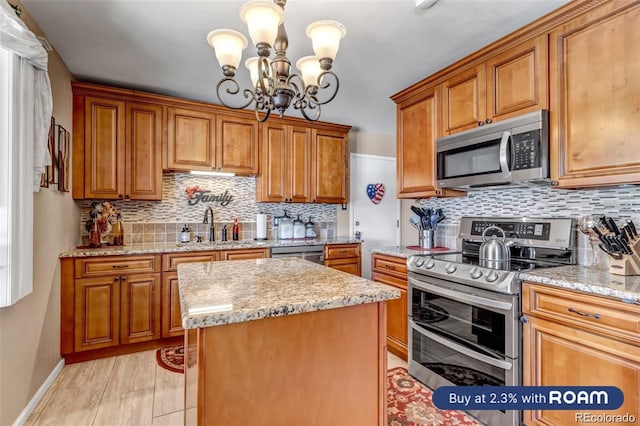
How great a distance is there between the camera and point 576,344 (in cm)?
154

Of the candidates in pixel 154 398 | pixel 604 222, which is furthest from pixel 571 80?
pixel 154 398

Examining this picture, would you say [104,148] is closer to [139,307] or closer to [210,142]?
[210,142]

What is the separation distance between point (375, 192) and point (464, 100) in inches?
90.0

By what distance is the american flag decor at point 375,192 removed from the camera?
4656 millimetres

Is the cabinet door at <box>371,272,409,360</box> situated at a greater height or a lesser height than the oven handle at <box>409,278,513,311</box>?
lesser

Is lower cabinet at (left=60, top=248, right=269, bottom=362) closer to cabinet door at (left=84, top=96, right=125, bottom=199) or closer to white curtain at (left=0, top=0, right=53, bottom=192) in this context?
cabinet door at (left=84, top=96, right=125, bottom=199)

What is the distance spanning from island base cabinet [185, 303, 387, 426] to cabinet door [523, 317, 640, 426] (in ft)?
3.19

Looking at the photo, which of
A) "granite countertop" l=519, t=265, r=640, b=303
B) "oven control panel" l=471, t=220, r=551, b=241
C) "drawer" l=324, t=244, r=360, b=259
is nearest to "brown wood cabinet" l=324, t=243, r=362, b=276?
"drawer" l=324, t=244, r=360, b=259

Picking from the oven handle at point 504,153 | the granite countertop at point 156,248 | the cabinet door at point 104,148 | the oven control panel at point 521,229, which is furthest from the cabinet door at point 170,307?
the oven handle at point 504,153

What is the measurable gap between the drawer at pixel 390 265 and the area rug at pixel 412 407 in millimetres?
751

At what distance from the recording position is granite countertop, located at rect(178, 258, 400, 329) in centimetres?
100

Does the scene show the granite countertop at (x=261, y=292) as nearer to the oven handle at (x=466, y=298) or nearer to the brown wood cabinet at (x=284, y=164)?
the oven handle at (x=466, y=298)

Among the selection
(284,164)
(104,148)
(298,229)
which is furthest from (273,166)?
(104,148)

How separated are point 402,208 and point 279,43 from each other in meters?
3.73
